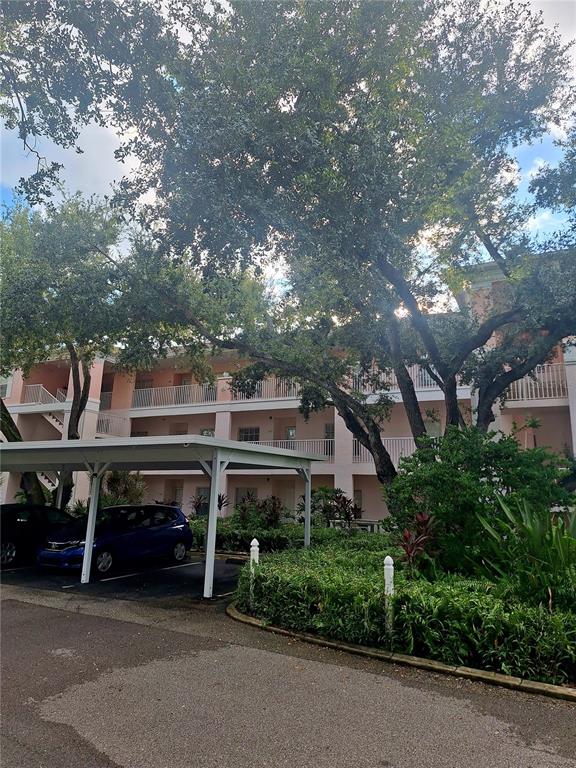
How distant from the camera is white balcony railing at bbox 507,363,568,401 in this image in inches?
627

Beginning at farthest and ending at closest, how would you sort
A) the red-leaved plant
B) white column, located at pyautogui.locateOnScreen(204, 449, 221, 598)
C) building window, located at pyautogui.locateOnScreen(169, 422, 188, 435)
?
1. building window, located at pyautogui.locateOnScreen(169, 422, 188, 435)
2. white column, located at pyautogui.locateOnScreen(204, 449, 221, 598)
3. the red-leaved plant

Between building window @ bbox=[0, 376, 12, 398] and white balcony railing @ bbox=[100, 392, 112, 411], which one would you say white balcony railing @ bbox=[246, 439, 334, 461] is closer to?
white balcony railing @ bbox=[100, 392, 112, 411]

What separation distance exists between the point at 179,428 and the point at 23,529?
38.0ft

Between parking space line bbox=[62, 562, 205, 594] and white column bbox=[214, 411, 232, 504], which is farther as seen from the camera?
white column bbox=[214, 411, 232, 504]

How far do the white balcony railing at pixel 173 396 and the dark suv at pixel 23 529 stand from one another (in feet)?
30.9

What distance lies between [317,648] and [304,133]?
706 cm

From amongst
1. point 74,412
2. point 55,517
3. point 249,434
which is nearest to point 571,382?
point 249,434

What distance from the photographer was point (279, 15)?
7312 millimetres

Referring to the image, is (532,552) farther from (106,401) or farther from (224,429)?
(106,401)

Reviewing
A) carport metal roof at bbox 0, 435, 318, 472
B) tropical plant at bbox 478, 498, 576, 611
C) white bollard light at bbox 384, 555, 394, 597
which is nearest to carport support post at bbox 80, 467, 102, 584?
carport metal roof at bbox 0, 435, 318, 472

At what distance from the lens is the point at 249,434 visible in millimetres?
23047

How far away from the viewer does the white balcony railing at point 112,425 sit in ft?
77.3

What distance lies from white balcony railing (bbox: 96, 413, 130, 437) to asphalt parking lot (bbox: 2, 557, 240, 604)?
1142 centimetres

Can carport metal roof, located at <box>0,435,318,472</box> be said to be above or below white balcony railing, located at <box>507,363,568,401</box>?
below
